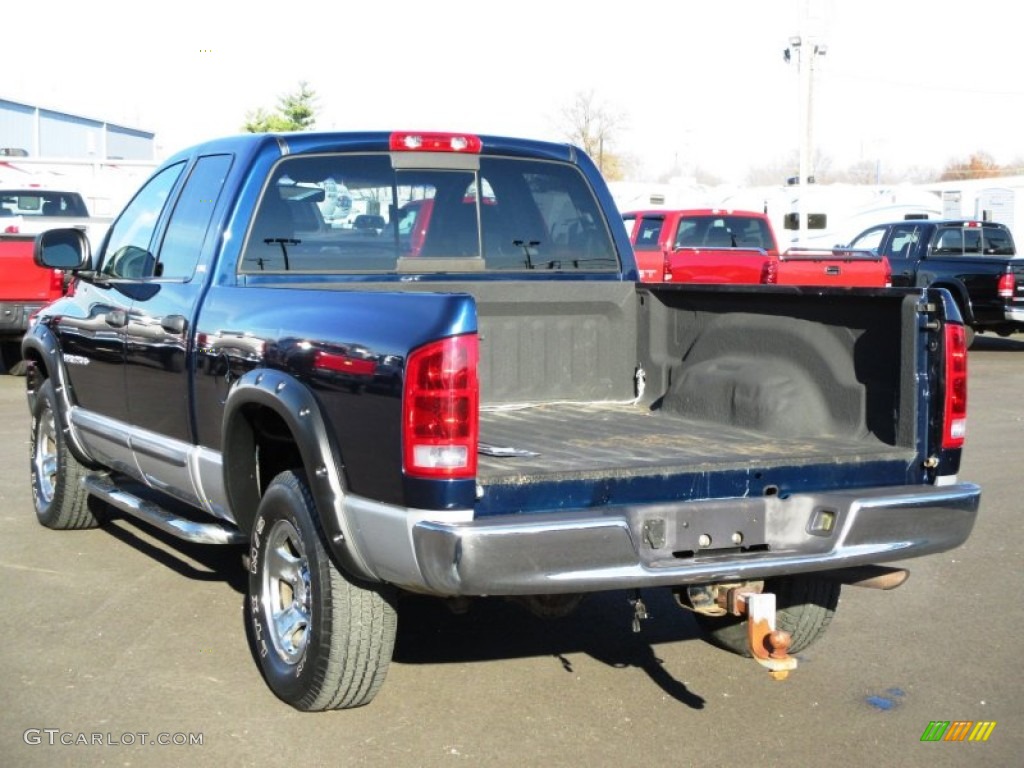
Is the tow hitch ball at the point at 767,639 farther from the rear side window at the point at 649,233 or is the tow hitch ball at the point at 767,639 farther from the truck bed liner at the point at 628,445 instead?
the rear side window at the point at 649,233

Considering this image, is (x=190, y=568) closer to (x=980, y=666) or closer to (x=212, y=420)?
(x=212, y=420)

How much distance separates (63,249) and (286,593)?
2786 mm

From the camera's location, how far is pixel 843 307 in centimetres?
510

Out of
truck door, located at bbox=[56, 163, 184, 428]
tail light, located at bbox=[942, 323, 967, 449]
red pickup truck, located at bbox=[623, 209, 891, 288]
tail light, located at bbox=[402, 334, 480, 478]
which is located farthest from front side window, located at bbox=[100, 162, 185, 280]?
red pickup truck, located at bbox=[623, 209, 891, 288]

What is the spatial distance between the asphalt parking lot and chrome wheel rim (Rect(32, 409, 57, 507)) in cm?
57

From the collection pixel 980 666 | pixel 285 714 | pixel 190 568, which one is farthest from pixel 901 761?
pixel 190 568

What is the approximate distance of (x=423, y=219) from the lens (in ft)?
20.3

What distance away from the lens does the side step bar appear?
5699 millimetres

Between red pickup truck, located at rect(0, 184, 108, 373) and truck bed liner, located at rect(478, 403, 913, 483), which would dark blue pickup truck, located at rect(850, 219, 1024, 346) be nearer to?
red pickup truck, located at rect(0, 184, 108, 373)

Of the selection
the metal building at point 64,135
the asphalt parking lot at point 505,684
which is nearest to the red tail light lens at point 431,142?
the asphalt parking lot at point 505,684

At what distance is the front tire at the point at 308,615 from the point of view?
468cm

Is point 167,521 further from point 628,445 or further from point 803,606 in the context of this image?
point 803,606

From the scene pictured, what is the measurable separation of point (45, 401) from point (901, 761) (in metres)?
5.01

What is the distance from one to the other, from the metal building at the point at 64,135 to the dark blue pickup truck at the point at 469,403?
43.0 m
